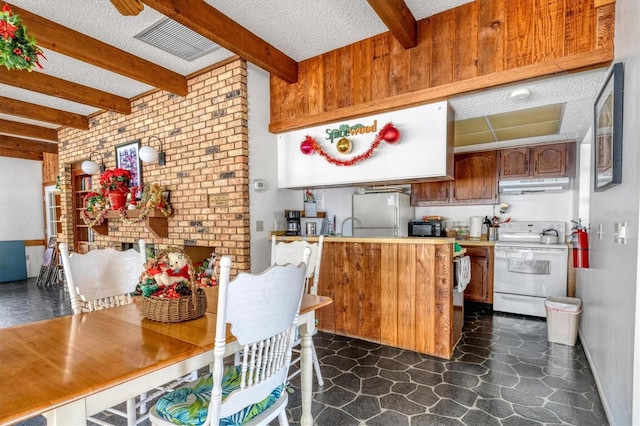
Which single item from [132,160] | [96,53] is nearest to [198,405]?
[96,53]

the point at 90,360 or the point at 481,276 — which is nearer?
the point at 90,360

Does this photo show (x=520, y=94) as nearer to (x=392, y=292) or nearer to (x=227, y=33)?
(x=392, y=292)

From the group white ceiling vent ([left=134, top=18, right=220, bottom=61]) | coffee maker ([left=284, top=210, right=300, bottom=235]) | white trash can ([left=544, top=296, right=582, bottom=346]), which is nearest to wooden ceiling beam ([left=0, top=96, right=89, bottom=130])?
white ceiling vent ([left=134, top=18, right=220, bottom=61])

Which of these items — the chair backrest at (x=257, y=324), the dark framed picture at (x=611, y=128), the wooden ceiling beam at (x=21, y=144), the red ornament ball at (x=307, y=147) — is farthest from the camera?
the wooden ceiling beam at (x=21, y=144)

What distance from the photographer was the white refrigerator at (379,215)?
459 centimetres

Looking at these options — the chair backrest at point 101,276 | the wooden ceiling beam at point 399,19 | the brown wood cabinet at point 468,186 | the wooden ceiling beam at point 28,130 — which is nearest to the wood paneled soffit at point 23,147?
the wooden ceiling beam at point 28,130

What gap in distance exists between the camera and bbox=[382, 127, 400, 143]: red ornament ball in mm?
2959

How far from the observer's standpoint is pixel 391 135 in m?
2.96

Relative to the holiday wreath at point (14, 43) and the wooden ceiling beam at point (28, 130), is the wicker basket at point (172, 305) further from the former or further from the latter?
the wooden ceiling beam at point (28, 130)

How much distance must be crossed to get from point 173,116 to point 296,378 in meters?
3.29

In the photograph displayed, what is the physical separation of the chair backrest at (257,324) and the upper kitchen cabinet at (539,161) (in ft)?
14.4

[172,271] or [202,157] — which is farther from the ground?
[202,157]

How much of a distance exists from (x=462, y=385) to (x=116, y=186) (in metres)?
4.39

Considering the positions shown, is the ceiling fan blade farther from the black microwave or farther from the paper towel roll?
the paper towel roll
